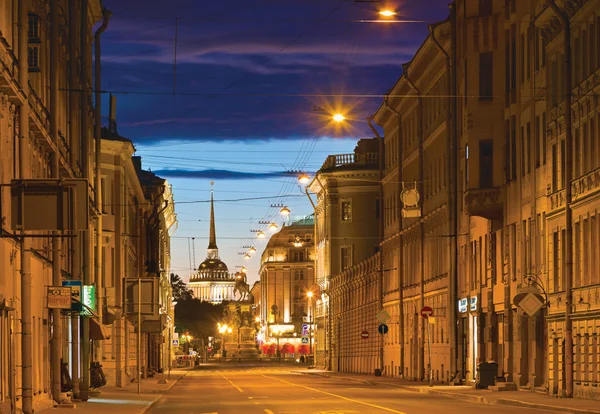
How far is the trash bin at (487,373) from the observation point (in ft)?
161

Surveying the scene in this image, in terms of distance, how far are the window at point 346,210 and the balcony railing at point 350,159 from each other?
327 centimetres

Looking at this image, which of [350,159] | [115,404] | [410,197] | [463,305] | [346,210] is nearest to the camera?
[115,404]

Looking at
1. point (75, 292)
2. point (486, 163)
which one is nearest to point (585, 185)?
point (486, 163)

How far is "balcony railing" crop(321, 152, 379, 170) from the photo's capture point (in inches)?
4363

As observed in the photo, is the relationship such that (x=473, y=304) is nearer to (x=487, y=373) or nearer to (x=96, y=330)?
(x=487, y=373)

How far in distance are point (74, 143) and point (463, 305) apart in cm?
2025

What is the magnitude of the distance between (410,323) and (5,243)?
4622cm

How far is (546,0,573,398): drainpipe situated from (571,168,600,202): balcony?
288 millimetres

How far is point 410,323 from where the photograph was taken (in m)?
72.2

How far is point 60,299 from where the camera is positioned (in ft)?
109

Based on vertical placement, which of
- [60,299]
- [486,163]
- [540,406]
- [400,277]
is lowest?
[540,406]

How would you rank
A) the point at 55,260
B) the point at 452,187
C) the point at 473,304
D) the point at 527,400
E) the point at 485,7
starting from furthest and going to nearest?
1. the point at 452,187
2. the point at 473,304
3. the point at 485,7
4. the point at 527,400
5. the point at 55,260

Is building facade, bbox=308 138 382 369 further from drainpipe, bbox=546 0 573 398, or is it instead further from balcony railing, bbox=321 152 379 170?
drainpipe, bbox=546 0 573 398

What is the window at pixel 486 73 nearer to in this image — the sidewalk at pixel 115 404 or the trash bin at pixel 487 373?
the trash bin at pixel 487 373
